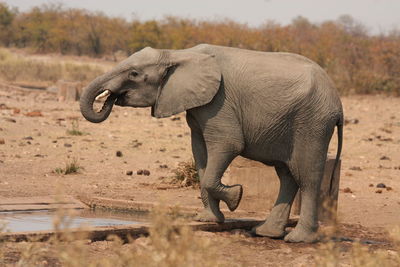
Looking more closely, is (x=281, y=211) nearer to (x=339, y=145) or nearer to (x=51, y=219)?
(x=339, y=145)

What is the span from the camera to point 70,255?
408cm

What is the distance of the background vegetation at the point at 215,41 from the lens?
29073 mm

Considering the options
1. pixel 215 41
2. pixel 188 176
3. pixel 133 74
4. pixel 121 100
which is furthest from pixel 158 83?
pixel 215 41

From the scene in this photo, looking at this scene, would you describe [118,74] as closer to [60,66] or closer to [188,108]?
[188,108]

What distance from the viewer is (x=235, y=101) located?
25.0ft

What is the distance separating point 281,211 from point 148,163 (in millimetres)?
5845

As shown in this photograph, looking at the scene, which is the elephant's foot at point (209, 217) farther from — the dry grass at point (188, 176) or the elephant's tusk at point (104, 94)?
the dry grass at point (188, 176)

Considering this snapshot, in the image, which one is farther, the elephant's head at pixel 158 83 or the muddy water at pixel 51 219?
the muddy water at pixel 51 219

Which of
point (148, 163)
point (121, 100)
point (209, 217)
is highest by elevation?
point (121, 100)

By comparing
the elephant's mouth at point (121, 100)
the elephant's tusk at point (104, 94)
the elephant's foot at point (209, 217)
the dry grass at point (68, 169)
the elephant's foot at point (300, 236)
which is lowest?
the dry grass at point (68, 169)

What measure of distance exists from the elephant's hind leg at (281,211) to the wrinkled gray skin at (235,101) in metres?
0.28

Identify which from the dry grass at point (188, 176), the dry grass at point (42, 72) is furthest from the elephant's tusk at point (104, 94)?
the dry grass at point (42, 72)

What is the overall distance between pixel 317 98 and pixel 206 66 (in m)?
0.94

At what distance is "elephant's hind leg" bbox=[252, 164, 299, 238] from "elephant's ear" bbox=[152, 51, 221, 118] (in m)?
1.05
